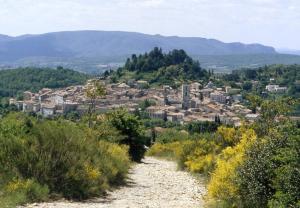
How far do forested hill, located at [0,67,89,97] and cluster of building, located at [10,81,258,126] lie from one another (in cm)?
1435

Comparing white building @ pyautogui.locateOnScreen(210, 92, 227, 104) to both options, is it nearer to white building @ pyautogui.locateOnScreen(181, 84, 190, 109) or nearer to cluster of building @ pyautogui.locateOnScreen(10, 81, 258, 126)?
cluster of building @ pyautogui.locateOnScreen(10, 81, 258, 126)

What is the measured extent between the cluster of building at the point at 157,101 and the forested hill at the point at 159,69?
5.27 m

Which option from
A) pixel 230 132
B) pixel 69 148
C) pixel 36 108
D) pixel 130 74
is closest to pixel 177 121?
pixel 36 108

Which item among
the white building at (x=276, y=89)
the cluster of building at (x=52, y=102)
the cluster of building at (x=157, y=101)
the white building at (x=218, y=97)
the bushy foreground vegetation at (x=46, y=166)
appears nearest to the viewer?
the bushy foreground vegetation at (x=46, y=166)

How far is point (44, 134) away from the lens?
1370 cm

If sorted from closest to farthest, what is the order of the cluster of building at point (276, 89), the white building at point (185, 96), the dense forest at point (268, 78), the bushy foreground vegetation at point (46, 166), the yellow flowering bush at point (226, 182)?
the yellow flowering bush at point (226, 182) → the bushy foreground vegetation at point (46, 166) → the cluster of building at point (276, 89) → the white building at point (185, 96) → the dense forest at point (268, 78)

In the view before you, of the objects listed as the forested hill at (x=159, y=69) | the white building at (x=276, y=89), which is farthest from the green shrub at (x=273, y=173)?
the forested hill at (x=159, y=69)

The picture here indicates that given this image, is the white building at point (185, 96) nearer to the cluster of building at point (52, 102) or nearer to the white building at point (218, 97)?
the white building at point (218, 97)

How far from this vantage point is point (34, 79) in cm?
15625

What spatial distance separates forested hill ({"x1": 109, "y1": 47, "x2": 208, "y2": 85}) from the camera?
455 feet

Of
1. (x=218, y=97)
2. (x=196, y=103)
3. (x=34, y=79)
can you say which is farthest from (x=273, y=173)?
(x=34, y=79)

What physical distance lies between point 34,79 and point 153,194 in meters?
145

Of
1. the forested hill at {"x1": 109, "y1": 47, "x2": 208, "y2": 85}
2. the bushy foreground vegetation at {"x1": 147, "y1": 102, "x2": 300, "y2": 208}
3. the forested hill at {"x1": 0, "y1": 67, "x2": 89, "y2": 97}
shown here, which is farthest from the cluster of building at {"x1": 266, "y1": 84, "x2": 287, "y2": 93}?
the bushy foreground vegetation at {"x1": 147, "y1": 102, "x2": 300, "y2": 208}

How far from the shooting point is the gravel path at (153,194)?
1275cm
